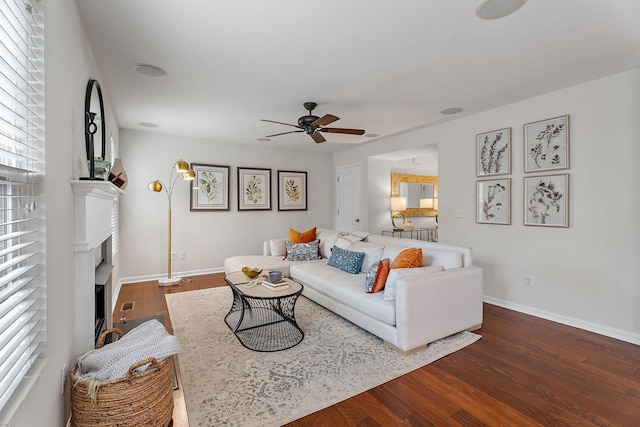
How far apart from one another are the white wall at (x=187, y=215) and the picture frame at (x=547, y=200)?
4214mm

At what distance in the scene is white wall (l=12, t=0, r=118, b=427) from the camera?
4.33ft

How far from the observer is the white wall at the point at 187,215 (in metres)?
4.96

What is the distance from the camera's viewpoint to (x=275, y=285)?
9.91 ft

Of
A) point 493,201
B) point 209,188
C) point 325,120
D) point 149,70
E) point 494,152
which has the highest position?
point 149,70

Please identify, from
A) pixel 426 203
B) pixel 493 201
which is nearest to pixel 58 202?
pixel 493 201

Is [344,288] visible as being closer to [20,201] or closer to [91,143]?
[91,143]

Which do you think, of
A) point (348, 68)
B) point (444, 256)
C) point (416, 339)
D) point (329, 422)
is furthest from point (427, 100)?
point (329, 422)

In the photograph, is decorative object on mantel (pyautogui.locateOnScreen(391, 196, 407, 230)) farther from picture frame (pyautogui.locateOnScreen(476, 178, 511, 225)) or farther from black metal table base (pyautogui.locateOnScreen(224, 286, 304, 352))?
black metal table base (pyautogui.locateOnScreen(224, 286, 304, 352))

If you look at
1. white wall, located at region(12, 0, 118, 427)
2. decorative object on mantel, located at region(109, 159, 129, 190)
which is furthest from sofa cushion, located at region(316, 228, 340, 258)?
white wall, located at region(12, 0, 118, 427)

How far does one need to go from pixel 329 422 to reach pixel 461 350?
1465 mm

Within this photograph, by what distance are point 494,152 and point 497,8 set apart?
2.32 metres

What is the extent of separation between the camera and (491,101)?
3.65 m

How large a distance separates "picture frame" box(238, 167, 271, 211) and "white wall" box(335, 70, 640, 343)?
12.3 ft

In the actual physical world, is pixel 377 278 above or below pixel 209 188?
below
